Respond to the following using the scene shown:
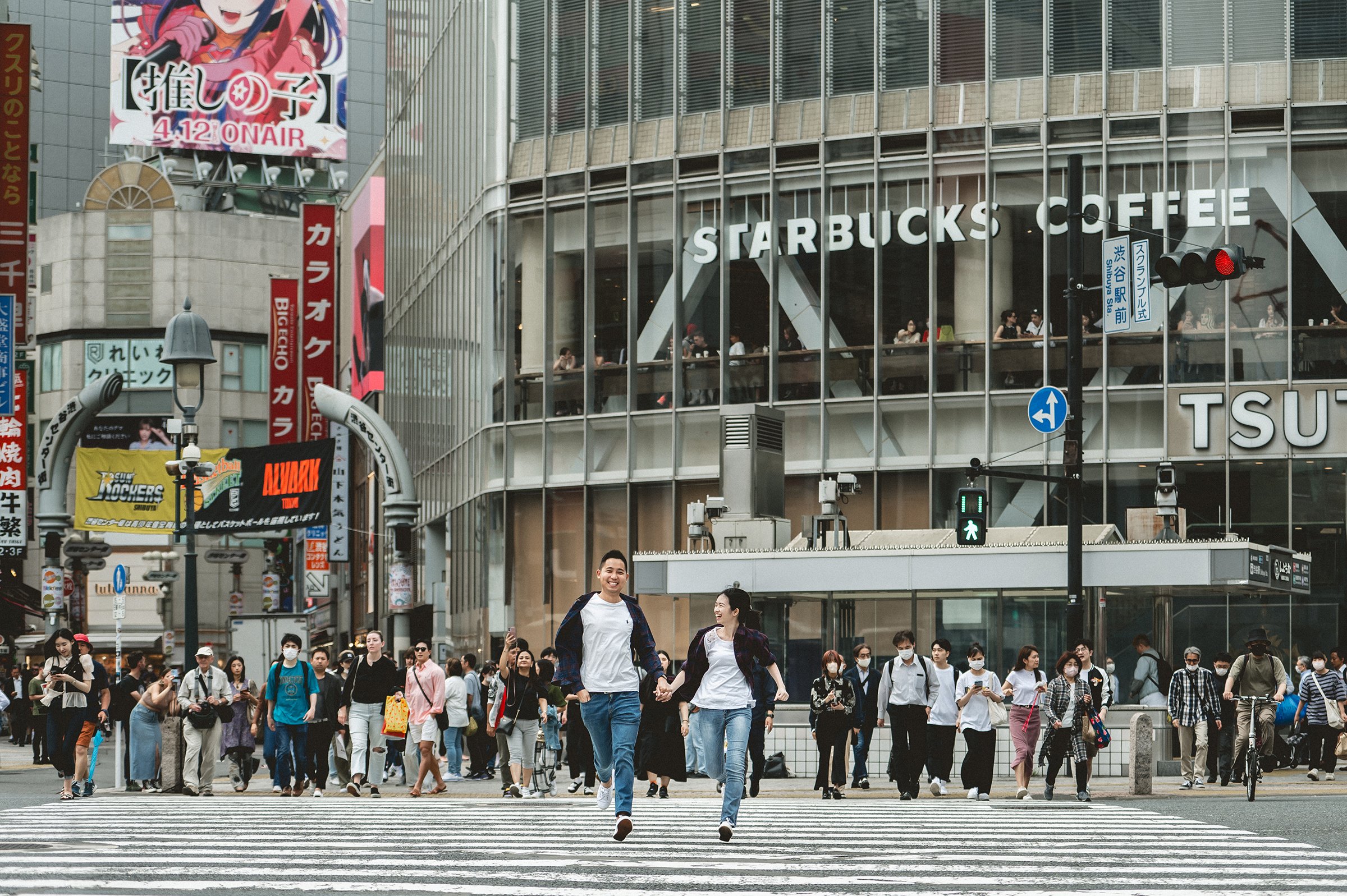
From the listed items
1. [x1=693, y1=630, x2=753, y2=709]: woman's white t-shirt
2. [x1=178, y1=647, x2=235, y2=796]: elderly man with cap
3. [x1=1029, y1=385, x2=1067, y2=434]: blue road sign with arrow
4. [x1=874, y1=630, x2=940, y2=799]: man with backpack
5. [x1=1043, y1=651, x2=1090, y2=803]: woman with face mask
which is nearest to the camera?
[x1=693, y1=630, x2=753, y2=709]: woman's white t-shirt

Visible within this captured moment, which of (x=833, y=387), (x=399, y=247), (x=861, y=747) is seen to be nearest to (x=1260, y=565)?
(x=861, y=747)

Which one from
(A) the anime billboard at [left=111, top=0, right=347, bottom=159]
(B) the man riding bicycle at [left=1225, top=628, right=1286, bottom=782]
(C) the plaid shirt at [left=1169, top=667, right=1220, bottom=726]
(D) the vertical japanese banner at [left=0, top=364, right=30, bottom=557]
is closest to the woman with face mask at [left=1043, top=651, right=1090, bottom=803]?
(C) the plaid shirt at [left=1169, top=667, right=1220, bottom=726]

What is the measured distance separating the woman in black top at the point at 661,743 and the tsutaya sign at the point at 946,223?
47.1 ft

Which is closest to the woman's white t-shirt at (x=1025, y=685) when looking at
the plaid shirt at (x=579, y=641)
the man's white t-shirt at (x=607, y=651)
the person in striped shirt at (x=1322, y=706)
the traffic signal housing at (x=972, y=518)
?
the traffic signal housing at (x=972, y=518)

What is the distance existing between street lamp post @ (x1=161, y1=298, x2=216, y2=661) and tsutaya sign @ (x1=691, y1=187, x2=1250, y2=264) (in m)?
9.26

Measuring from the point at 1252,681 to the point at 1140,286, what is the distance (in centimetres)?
670

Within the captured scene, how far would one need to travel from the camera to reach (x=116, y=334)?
88.9m

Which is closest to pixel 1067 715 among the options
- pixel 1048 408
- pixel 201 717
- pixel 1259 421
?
pixel 1048 408

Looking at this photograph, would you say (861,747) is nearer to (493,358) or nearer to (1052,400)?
(1052,400)

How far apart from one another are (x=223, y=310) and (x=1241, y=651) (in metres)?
67.0

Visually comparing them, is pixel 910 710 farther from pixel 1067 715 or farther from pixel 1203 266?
pixel 1203 266

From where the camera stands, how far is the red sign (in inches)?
1647

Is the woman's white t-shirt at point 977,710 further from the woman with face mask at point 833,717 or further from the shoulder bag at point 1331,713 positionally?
the shoulder bag at point 1331,713

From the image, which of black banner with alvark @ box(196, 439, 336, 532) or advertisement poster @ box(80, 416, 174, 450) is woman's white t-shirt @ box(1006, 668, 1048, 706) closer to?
black banner with alvark @ box(196, 439, 336, 532)
